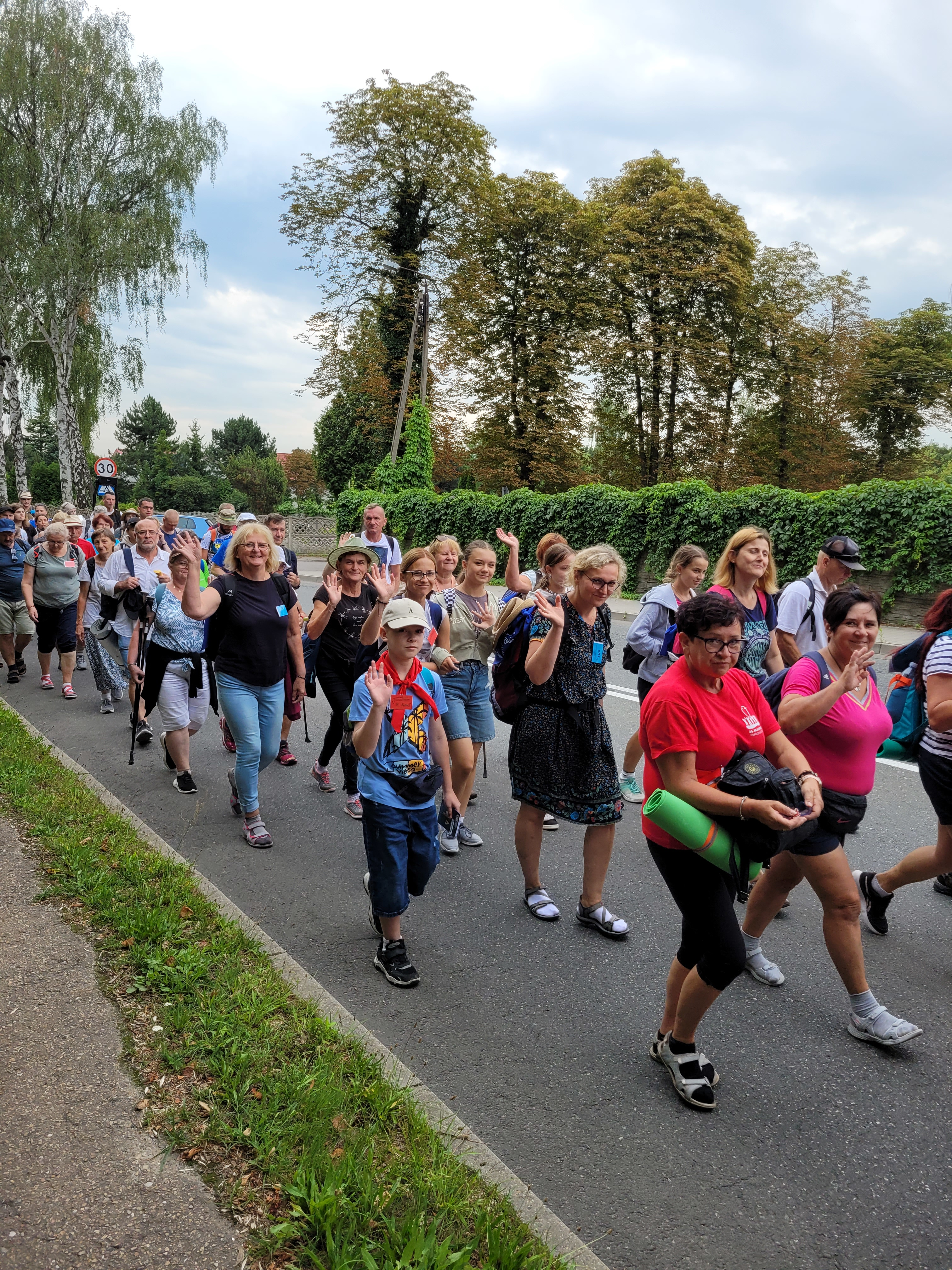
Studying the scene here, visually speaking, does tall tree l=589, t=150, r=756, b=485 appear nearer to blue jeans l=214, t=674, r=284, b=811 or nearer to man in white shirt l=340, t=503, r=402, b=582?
man in white shirt l=340, t=503, r=402, b=582

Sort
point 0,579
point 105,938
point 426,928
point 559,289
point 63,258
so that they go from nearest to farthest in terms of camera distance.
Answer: point 105,938, point 426,928, point 0,579, point 63,258, point 559,289

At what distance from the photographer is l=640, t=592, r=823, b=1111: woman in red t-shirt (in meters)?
2.90

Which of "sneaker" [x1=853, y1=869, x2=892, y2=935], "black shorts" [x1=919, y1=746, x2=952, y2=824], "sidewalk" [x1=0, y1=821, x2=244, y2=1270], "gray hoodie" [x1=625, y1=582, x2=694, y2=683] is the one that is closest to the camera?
"sidewalk" [x1=0, y1=821, x2=244, y2=1270]

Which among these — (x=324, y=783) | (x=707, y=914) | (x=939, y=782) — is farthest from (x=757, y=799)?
(x=324, y=783)

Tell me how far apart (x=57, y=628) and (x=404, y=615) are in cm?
721

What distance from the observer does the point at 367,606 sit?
622cm

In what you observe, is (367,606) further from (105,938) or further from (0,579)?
(0,579)

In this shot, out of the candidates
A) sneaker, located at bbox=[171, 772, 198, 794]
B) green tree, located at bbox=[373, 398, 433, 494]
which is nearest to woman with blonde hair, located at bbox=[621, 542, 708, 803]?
sneaker, located at bbox=[171, 772, 198, 794]

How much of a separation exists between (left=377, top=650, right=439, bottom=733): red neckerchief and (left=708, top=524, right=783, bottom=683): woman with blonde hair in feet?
6.27

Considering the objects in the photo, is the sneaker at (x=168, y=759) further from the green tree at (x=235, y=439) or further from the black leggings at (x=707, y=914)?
the green tree at (x=235, y=439)

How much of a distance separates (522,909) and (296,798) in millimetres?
2350

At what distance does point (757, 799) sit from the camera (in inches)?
110

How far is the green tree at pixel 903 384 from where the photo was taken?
36219 mm

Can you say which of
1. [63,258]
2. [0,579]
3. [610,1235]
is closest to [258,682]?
[610,1235]
